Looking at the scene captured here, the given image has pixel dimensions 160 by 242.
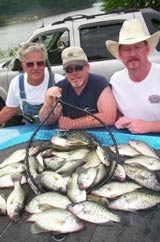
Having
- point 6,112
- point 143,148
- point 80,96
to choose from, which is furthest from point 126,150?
point 6,112

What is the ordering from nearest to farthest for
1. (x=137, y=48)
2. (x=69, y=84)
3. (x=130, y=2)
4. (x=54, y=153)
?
(x=54, y=153) → (x=137, y=48) → (x=69, y=84) → (x=130, y=2)

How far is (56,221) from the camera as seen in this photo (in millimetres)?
1885

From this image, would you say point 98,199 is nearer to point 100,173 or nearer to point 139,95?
point 100,173

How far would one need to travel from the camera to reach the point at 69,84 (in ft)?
11.3

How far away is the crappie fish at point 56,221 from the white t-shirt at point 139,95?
57.4 inches

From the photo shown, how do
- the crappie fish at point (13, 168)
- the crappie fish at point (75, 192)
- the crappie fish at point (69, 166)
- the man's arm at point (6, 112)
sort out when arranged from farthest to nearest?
1. the man's arm at point (6, 112)
2. the crappie fish at point (13, 168)
3. the crappie fish at point (69, 166)
4. the crappie fish at point (75, 192)

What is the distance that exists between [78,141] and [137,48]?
1000 millimetres

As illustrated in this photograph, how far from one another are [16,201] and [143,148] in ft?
2.97

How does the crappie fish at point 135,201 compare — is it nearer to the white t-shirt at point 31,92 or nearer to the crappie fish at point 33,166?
the crappie fish at point 33,166

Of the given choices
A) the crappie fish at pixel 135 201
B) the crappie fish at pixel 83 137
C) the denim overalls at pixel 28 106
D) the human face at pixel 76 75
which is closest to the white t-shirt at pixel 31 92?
the denim overalls at pixel 28 106

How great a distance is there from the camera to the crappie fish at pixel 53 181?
2176mm

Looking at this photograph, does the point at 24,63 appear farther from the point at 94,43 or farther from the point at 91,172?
the point at 94,43

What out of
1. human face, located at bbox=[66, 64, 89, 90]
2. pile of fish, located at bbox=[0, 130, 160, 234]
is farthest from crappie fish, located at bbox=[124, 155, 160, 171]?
human face, located at bbox=[66, 64, 89, 90]

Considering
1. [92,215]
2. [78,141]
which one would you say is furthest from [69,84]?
[92,215]
